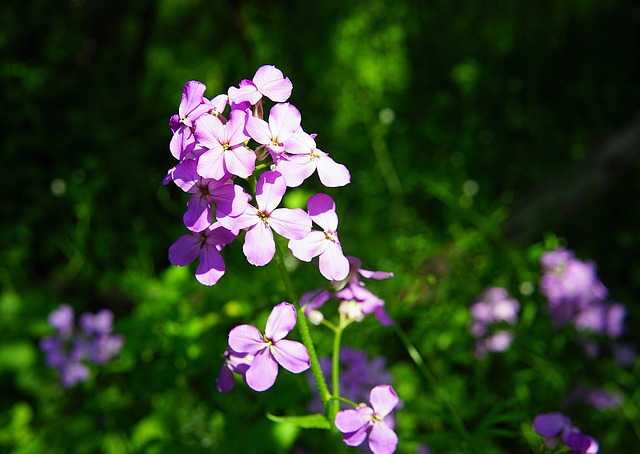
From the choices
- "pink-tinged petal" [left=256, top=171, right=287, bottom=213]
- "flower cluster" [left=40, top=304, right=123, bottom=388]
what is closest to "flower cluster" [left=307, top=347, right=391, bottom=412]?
"flower cluster" [left=40, top=304, right=123, bottom=388]

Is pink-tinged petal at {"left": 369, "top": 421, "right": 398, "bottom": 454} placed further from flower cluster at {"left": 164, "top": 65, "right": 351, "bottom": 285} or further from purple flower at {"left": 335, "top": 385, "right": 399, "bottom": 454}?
flower cluster at {"left": 164, "top": 65, "right": 351, "bottom": 285}

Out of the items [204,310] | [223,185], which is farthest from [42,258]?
[223,185]

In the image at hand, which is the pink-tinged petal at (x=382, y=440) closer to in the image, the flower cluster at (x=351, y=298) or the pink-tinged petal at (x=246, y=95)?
the flower cluster at (x=351, y=298)

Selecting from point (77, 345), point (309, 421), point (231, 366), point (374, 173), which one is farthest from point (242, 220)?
point (374, 173)

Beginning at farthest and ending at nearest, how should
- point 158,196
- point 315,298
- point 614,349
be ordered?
point 158,196
point 614,349
point 315,298

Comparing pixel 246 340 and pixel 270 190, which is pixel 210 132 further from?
pixel 246 340

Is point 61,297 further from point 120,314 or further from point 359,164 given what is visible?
point 359,164
